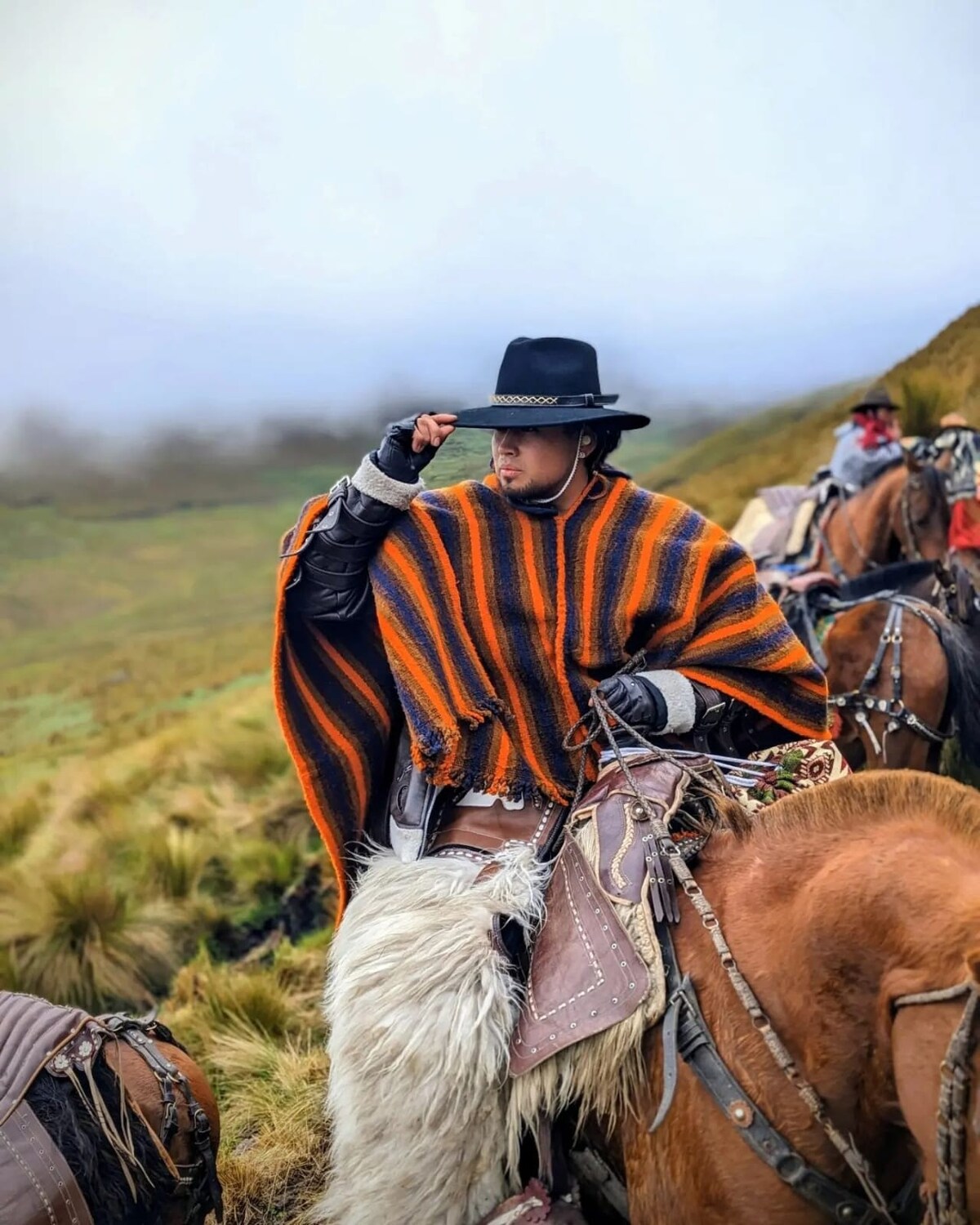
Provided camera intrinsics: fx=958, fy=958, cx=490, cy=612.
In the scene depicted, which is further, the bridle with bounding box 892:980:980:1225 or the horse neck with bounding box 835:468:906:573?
the horse neck with bounding box 835:468:906:573

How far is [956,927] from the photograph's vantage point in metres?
1.46

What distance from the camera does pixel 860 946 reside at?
1606 mm

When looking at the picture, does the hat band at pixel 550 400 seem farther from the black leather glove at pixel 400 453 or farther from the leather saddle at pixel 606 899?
the leather saddle at pixel 606 899

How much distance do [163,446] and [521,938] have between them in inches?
174

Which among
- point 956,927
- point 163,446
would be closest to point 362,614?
point 956,927

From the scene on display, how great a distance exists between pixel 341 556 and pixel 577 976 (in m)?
1.24

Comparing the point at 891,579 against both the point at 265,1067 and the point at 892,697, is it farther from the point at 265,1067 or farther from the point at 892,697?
the point at 265,1067

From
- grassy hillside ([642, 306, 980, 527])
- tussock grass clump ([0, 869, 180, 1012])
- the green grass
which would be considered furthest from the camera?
grassy hillside ([642, 306, 980, 527])

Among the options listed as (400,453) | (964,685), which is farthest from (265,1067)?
(964,685)

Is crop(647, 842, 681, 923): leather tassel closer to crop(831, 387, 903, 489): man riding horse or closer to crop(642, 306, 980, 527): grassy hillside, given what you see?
crop(831, 387, 903, 489): man riding horse

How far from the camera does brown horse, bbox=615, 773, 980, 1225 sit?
148 centimetres

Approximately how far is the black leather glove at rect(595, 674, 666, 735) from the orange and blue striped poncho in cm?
13

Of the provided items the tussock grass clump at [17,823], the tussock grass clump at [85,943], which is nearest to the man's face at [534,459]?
the tussock grass clump at [85,943]

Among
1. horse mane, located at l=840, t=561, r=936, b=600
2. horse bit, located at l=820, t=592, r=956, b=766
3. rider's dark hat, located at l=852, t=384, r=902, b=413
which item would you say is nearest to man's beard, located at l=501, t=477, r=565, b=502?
horse bit, located at l=820, t=592, r=956, b=766
